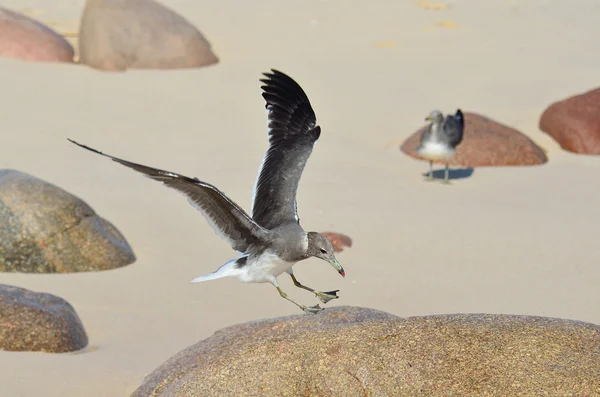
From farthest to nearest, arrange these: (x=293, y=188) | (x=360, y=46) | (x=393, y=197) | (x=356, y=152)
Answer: (x=360, y=46), (x=356, y=152), (x=393, y=197), (x=293, y=188)

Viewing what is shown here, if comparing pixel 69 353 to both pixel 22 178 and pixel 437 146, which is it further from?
pixel 437 146

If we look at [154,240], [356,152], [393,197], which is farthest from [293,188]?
[356,152]

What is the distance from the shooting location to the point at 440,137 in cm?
1383

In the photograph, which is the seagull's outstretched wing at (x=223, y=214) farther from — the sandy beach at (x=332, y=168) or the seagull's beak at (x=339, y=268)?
the sandy beach at (x=332, y=168)

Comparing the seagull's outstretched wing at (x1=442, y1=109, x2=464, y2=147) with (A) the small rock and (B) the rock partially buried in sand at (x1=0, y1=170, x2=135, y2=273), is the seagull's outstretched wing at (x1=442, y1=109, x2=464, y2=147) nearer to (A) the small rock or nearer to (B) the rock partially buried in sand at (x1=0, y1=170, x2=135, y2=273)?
(A) the small rock

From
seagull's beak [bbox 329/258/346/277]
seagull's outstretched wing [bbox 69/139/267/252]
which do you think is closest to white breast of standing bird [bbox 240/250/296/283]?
seagull's outstretched wing [bbox 69/139/267/252]

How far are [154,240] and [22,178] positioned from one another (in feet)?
5.99

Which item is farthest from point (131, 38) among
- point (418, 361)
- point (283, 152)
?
point (418, 361)

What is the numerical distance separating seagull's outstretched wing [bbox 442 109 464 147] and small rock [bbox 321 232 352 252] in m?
2.99

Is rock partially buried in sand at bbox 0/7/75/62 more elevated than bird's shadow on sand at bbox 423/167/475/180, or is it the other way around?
rock partially buried in sand at bbox 0/7/75/62

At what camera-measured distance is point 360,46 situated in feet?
70.3

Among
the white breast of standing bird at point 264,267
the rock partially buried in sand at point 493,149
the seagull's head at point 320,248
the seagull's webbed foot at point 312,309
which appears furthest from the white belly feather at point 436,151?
the seagull's head at point 320,248

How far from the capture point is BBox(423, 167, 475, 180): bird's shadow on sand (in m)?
14.6

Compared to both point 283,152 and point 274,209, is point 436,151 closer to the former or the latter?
point 283,152
